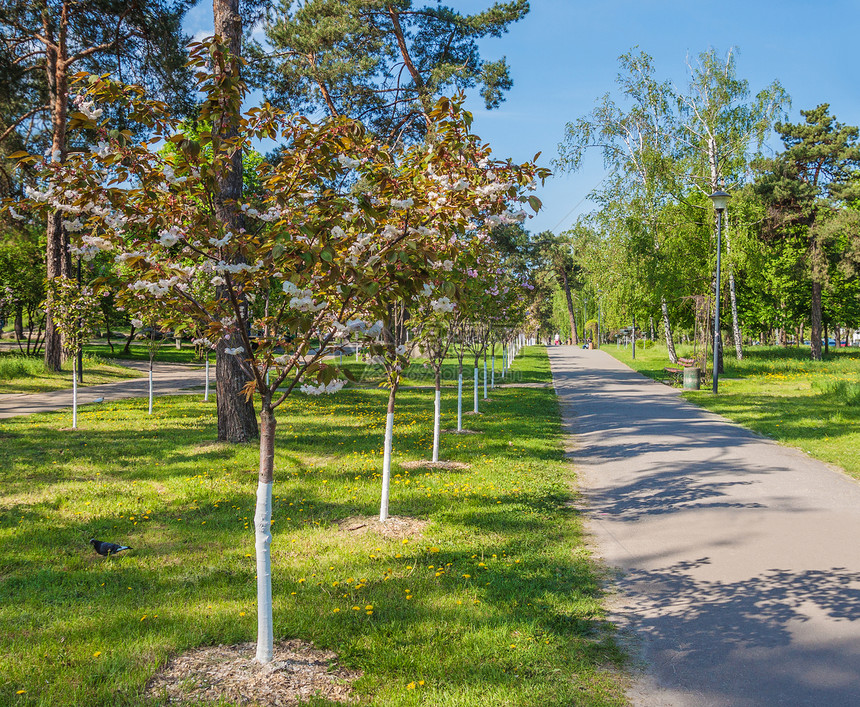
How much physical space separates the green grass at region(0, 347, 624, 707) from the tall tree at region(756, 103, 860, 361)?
27969 mm

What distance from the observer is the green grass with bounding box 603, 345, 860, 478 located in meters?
10.2

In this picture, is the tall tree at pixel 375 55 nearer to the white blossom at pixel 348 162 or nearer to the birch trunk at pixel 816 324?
the white blossom at pixel 348 162

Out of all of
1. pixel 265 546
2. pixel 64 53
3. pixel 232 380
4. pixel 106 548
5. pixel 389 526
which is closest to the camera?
pixel 265 546

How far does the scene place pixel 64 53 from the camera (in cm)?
1844

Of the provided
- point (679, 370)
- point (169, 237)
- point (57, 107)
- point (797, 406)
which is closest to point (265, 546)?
point (169, 237)

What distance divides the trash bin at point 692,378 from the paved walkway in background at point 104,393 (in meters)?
14.8

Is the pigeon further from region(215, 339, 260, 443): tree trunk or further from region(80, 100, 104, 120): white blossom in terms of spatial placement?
region(215, 339, 260, 443): tree trunk

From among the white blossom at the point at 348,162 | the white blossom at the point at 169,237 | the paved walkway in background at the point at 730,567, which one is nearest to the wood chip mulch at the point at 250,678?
the paved walkway in background at the point at 730,567

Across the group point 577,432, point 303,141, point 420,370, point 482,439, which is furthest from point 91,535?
point 420,370

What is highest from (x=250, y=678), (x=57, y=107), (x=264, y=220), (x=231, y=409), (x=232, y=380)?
(x=57, y=107)

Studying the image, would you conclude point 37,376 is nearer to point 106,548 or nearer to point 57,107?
point 57,107

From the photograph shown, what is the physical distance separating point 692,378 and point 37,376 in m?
21.2

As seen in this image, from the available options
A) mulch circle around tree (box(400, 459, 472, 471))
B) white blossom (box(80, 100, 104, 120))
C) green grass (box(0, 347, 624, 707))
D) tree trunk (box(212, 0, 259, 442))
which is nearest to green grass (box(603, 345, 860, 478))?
green grass (box(0, 347, 624, 707))

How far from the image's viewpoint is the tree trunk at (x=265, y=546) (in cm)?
348
